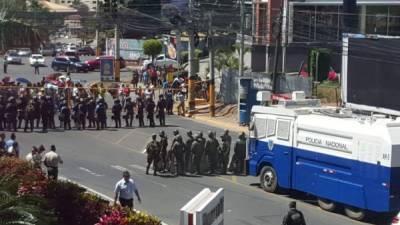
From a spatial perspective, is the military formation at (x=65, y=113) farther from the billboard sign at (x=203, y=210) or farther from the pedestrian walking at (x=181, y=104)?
the billboard sign at (x=203, y=210)

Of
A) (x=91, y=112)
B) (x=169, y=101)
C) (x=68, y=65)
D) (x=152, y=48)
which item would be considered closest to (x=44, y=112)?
(x=91, y=112)

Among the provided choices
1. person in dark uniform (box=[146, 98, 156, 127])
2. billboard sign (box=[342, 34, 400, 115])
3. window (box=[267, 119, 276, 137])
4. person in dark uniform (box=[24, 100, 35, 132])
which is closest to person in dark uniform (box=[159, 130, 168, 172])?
window (box=[267, 119, 276, 137])

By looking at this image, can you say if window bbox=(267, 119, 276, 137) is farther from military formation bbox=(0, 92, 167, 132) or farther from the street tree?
the street tree

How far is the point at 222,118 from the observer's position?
139ft

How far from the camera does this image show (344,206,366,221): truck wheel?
794 inches

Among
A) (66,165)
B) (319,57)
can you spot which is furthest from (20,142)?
(319,57)

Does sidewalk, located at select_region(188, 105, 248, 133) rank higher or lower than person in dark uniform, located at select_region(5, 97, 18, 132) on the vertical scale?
lower

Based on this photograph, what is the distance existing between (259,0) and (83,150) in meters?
33.8

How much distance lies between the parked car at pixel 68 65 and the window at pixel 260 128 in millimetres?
51760

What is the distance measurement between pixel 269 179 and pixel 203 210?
47.7 feet

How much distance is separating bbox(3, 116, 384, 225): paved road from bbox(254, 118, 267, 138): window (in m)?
1.67

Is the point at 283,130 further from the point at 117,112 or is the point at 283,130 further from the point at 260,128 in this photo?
the point at 117,112

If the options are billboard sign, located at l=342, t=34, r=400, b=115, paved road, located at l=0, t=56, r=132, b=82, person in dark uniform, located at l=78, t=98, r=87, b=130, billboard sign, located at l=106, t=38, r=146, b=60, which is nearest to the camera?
person in dark uniform, located at l=78, t=98, r=87, b=130

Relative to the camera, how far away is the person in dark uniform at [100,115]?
1402 inches
